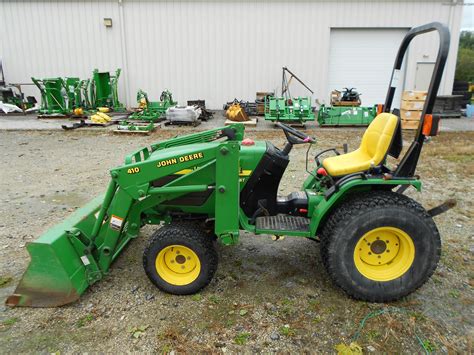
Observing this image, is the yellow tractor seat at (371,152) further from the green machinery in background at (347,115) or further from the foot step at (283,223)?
the green machinery in background at (347,115)

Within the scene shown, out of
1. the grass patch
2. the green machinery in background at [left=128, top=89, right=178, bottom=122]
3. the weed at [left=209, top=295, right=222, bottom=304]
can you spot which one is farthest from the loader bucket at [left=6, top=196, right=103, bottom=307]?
the green machinery in background at [left=128, top=89, right=178, bottom=122]

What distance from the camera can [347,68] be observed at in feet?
46.1

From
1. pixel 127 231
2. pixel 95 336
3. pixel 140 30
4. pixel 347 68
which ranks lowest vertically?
pixel 95 336

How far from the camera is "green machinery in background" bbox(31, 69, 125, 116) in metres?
12.1

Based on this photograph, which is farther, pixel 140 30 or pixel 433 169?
pixel 140 30

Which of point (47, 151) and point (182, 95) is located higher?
point (182, 95)

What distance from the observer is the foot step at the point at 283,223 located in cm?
288

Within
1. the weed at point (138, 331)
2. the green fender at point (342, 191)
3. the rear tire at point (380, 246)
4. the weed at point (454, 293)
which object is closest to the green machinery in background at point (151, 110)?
the green fender at point (342, 191)

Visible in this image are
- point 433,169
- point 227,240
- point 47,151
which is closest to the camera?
point 227,240

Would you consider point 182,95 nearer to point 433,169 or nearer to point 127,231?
point 433,169

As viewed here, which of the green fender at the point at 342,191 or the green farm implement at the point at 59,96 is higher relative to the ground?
the green farm implement at the point at 59,96

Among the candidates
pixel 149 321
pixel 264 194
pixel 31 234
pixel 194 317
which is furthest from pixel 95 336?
pixel 31 234

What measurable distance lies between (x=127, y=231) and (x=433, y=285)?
2.45m

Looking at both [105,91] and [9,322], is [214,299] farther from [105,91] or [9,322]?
[105,91]
